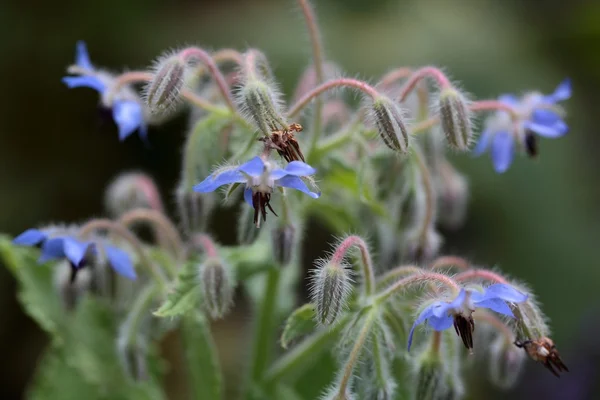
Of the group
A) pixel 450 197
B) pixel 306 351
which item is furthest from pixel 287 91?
pixel 306 351

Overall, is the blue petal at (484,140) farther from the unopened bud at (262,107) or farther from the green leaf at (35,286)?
the green leaf at (35,286)

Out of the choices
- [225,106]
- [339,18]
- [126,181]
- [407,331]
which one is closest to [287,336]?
[407,331]

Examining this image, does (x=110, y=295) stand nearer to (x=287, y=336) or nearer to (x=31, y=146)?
(x=287, y=336)

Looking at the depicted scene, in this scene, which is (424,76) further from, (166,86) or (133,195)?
(133,195)

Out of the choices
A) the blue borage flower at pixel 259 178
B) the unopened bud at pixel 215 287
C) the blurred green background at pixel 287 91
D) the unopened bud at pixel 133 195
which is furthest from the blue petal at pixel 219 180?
the blurred green background at pixel 287 91

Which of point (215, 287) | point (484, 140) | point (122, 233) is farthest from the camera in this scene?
point (484, 140)
